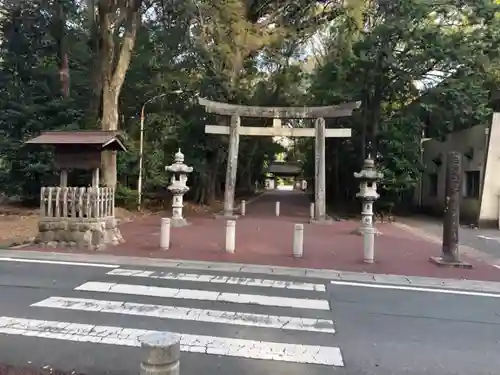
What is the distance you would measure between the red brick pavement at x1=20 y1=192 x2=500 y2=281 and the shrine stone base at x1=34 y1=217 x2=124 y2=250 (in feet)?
1.55

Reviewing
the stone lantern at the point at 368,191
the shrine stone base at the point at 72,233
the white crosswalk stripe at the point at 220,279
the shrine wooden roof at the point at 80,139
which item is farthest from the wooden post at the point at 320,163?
the white crosswalk stripe at the point at 220,279

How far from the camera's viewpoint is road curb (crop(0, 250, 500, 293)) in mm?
9070

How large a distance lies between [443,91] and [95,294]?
69.5 feet

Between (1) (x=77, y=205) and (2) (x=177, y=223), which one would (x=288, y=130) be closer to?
(2) (x=177, y=223)

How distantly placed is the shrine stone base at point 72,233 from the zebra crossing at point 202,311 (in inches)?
126

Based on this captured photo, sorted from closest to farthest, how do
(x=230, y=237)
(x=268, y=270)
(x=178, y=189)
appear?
(x=268, y=270)
(x=230, y=237)
(x=178, y=189)

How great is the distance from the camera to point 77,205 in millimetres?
12430

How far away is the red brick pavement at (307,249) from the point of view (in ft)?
34.7

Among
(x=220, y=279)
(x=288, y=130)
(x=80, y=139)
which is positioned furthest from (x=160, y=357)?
(x=288, y=130)

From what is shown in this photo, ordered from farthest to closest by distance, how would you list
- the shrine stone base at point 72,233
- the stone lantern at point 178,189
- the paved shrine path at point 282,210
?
the paved shrine path at point 282,210, the stone lantern at point 178,189, the shrine stone base at point 72,233

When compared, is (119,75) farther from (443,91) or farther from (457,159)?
(443,91)

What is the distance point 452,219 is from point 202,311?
696 cm

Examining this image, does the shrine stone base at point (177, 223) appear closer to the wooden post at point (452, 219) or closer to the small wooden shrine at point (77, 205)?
the small wooden shrine at point (77, 205)

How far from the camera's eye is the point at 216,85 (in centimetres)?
2612
